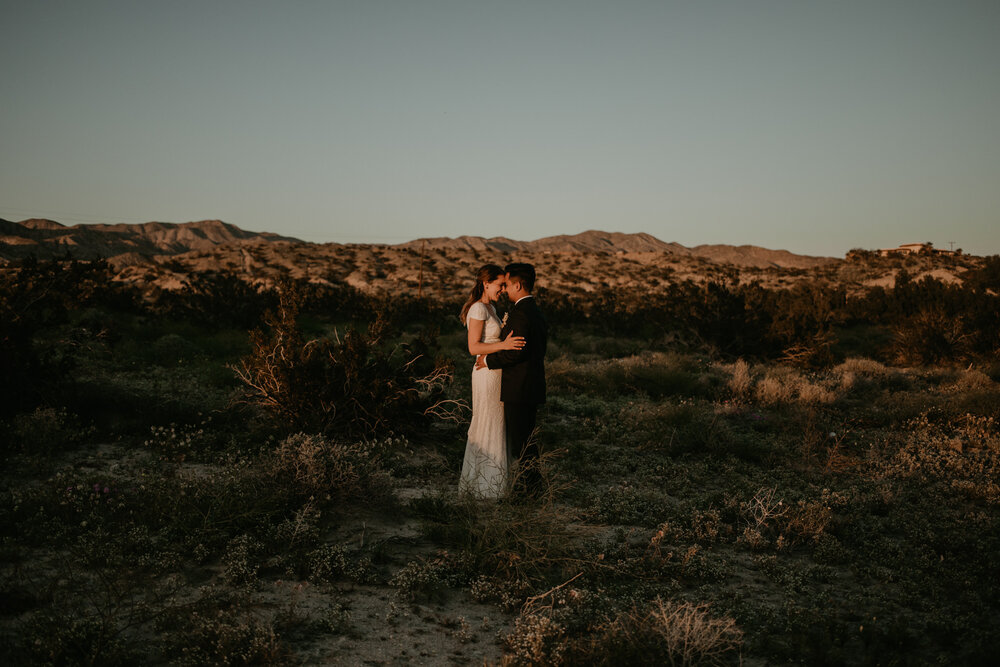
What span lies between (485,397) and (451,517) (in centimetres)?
120

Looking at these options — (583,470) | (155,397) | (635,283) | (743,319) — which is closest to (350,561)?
(583,470)

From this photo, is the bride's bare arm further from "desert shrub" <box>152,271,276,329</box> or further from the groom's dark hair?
"desert shrub" <box>152,271,276,329</box>

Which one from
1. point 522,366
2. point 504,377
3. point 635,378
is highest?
point 522,366

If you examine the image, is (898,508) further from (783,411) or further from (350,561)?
(350,561)

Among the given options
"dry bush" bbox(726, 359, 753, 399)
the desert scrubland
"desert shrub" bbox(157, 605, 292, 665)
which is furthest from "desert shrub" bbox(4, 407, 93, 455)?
"dry bush" bbox(726, 359, 753, 399)

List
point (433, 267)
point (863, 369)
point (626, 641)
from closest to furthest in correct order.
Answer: point (626, 641) → point (863, 369) → point (433, 267)

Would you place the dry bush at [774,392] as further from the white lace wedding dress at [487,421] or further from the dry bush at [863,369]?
the white lace wedding dress at [487,421]

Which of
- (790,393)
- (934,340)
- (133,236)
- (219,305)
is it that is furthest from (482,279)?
(133,236)

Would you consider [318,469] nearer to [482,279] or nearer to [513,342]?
[513,342]

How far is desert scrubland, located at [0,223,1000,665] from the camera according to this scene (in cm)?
316

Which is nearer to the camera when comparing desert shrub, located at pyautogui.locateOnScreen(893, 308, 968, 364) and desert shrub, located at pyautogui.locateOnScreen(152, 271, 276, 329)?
desert shrub, located at pyautogui.locateOnScreen(893, 308, 968, 364)

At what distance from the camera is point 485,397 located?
538 cm

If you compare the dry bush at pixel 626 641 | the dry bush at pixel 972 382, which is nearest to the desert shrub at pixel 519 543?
the dry bush at pixel 626 641

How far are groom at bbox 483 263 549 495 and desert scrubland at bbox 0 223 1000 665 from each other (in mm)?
625
